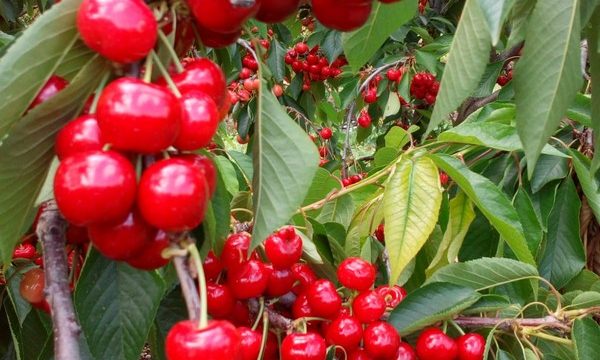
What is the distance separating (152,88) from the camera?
48 cm

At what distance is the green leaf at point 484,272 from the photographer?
1159mm

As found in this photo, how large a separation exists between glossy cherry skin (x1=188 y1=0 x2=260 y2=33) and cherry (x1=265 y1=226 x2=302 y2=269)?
48cm

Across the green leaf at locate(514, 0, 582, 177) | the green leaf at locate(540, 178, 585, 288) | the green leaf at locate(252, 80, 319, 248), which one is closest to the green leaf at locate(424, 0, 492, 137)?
the green leaf at locate(514, 0, 582, 177)

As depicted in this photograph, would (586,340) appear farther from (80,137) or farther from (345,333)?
(80,137)

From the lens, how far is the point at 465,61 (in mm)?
776

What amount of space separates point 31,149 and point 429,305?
0.70m

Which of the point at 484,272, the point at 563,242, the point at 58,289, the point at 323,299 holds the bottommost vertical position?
the point at 563,242

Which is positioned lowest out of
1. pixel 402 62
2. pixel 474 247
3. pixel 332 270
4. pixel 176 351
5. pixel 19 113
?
pixel 402 62

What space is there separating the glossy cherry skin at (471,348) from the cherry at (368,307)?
140 millimetres

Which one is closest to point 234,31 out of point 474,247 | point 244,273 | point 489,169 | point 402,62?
point 244,273

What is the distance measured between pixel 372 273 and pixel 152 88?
66 cm

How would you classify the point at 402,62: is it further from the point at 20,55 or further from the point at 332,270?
the point at 20,55

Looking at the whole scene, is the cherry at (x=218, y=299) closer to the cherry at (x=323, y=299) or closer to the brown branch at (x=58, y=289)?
the cherry at (x=323, y=299)

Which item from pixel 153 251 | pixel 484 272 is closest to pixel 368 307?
pixel 484 272
